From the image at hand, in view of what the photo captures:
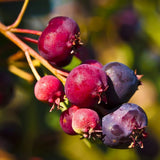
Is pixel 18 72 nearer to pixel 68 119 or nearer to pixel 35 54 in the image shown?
pixel 35 54

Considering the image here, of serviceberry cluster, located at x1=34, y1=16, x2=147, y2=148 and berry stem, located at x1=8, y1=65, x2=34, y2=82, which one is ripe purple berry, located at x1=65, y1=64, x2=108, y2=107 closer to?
serviceberry cluster, located at x1=34, y1=16, x2=147, y2=148

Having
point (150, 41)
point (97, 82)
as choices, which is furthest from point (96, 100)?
point (150, 41)

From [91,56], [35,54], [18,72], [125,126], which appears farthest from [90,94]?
[91,56]

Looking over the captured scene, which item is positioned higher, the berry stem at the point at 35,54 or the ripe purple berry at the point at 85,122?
the berry stem at the point at 35,54

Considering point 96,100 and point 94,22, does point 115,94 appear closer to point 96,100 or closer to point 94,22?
point 96,100

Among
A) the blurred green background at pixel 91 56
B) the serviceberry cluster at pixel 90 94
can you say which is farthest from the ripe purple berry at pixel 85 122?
the blurred green background at pixel 91 56

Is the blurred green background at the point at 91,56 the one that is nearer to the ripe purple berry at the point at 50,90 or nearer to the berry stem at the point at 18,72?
the berry stem at the point at 18,72
